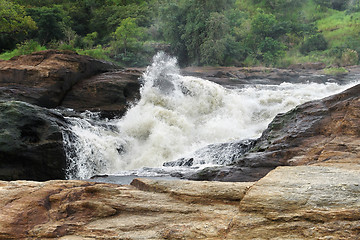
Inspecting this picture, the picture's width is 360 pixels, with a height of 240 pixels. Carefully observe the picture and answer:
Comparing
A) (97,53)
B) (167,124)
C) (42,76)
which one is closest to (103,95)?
(42,76)

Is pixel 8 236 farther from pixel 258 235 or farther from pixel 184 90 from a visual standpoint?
pixel 184 90

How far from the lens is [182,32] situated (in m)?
28.9

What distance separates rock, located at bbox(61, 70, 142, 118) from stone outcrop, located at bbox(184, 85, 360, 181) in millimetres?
6413

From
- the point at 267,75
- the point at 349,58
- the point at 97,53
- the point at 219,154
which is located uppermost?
the point at 97,53

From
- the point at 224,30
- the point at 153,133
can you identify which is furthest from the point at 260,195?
the point at 224,30

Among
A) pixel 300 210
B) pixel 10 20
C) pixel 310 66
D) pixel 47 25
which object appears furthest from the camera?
pixel 310 66

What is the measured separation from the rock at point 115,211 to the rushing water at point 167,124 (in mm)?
4474

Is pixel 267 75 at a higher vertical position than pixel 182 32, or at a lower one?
lower

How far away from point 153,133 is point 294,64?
20.5m

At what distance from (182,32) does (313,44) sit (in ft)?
43.3

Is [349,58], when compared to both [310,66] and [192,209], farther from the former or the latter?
[192,209]

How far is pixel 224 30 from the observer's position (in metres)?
26.8

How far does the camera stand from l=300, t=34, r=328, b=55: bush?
1286 inches

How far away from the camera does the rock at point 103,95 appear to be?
12.5 meters
